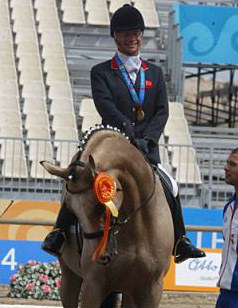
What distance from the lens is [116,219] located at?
6238mm

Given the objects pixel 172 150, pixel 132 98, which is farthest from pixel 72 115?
pixel 132 98

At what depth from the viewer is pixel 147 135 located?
7.18 meters

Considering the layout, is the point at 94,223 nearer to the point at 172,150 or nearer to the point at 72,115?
the point at 172,150

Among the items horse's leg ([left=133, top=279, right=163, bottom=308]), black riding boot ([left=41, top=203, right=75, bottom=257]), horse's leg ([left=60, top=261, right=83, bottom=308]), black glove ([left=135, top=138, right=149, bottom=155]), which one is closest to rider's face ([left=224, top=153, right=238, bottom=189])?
black glove ([left=135, top=138, right=149, bottom=155])

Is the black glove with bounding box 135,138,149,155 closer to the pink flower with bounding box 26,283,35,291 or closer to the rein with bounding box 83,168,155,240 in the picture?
the rein with bounding box 83,168,155,240

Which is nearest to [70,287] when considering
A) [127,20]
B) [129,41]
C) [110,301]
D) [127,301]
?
[110,301]

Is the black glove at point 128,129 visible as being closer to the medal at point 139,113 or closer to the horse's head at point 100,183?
the medal at point 139,113

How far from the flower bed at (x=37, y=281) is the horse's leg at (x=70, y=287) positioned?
4.26 metres

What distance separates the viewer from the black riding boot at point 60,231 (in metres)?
7.07

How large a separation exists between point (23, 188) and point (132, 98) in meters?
7.95

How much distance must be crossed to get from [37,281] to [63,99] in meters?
6.21

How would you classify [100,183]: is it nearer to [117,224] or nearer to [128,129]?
[117,224]

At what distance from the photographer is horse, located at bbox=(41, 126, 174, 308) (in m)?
6.14

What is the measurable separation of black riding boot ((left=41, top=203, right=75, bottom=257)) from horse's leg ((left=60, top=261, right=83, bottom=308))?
0.51 m
